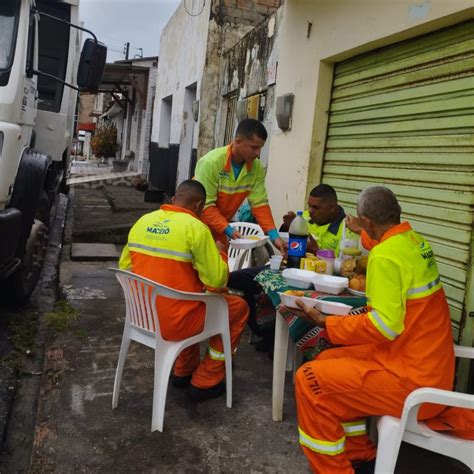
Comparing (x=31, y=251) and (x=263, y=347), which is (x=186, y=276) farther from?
(x=31, y=251)

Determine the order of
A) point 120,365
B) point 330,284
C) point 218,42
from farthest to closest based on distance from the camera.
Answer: point 218,42 < point 120,365 < point 330,284

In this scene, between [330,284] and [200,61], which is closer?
[330,284]

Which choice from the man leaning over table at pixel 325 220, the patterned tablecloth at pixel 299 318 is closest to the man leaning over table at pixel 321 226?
the man leaning over table at pixel 325 220

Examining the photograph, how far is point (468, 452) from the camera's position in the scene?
1.99 m

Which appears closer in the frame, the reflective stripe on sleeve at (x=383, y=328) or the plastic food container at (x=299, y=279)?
the reflective stripe on sleeve at (x=383, y=328)

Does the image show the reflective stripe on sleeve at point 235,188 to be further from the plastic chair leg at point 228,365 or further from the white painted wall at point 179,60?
the white painted wall at point 179,60

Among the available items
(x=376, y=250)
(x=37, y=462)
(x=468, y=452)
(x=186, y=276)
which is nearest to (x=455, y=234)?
(x=376, y=250)

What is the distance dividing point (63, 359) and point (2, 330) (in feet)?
3.17

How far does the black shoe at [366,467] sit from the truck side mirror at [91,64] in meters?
3.91

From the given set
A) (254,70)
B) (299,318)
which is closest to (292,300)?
(299,318)

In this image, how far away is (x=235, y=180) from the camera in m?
4.02

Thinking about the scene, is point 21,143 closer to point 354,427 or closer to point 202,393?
point 202,393

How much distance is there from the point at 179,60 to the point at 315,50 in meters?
7.31

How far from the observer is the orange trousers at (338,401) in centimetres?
209
